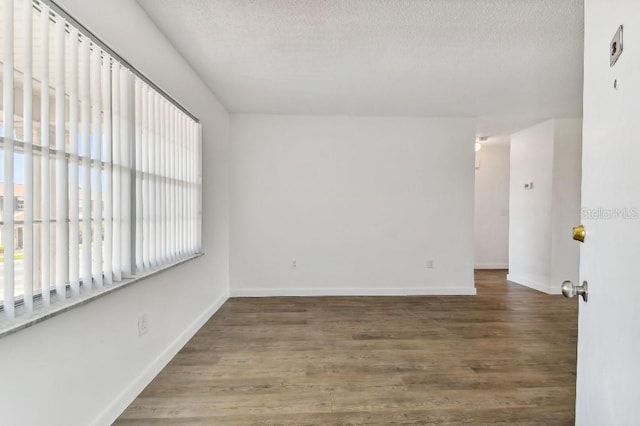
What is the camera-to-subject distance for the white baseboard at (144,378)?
1.69 m

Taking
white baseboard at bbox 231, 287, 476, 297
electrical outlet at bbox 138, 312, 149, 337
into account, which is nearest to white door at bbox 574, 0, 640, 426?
electrical outlet at bbox 138, 312, 149, 337

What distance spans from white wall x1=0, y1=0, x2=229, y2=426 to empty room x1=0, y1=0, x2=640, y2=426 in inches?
0.5

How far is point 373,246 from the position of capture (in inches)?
170

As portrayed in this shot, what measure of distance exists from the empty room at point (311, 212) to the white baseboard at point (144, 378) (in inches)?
0.8

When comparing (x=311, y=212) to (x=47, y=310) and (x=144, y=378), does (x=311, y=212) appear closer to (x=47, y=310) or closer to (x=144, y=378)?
(x=144, y=378)

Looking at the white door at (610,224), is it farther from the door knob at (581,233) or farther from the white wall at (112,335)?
the white wall at (112,335)

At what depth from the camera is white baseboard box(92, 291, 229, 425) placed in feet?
5.56

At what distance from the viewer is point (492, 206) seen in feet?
20.4

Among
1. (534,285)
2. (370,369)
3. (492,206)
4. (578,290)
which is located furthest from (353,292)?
(492,206)

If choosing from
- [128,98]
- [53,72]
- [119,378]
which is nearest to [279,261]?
[119,378]

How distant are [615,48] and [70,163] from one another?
→ 1.97 meters

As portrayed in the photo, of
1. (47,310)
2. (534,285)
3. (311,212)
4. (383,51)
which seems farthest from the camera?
(534,285)

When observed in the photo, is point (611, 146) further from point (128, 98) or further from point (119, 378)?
point (119, 378)

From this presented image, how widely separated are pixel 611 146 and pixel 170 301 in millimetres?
2666
